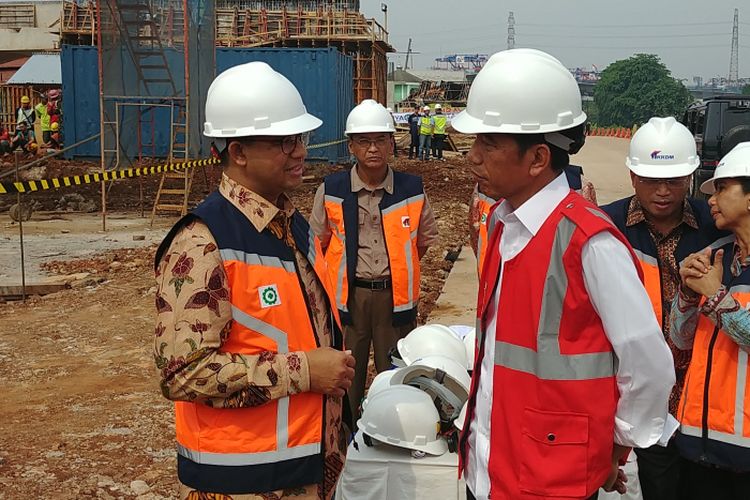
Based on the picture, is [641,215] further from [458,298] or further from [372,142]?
[458,298]

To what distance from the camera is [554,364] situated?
6.67 feet

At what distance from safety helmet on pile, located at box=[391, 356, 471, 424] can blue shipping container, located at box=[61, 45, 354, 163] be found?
62.5ft

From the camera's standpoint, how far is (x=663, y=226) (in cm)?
339

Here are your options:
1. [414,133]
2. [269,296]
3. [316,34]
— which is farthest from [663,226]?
[316,34]

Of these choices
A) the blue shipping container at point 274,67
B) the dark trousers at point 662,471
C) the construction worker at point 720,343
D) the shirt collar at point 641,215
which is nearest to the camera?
the construction worker at point 720,343

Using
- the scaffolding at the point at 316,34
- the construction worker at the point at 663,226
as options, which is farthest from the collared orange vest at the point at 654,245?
the scaffolding at the point at 316,34

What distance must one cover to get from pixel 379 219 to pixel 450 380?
128 cm

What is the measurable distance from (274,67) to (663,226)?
20598 mm

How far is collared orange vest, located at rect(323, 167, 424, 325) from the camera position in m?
4.93

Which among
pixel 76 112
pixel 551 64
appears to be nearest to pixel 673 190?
pixel 551 64

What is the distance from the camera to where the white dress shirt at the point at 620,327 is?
6.49 ft

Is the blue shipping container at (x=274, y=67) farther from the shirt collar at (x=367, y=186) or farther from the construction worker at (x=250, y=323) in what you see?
the construction worker at (x=250, y=323)

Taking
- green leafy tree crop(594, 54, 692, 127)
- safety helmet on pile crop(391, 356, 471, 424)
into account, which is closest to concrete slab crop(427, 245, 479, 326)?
safety helmet on pile crop(391, 356, 471, 424)

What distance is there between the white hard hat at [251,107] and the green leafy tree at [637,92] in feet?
329
